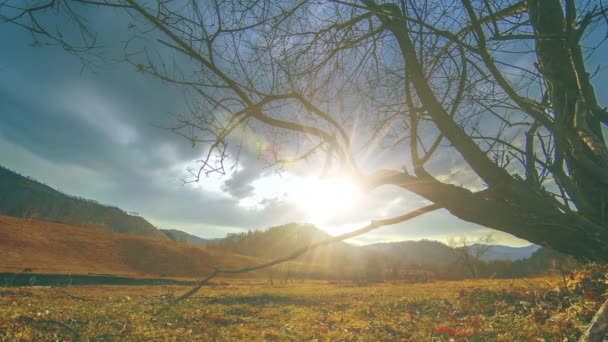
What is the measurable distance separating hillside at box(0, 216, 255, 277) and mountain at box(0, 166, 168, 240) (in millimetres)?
39116

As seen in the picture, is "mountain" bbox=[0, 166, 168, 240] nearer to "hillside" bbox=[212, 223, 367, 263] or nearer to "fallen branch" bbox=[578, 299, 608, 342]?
"hillside" bbox=[212, 223, 367, 263]

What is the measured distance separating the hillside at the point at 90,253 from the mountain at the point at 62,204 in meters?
39.1

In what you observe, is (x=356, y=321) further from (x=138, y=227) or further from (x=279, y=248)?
(x=138, y=227)

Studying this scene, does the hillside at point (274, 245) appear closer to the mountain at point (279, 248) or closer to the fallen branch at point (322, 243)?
the mountain at point (279, 248)

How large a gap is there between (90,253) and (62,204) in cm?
5863

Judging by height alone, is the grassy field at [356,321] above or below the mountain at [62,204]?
below

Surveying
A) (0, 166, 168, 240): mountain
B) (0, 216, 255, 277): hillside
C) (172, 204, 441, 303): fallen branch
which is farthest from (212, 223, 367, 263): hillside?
(172, 204, 441, 303): fallen branch

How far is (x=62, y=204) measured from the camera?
78.0 metres

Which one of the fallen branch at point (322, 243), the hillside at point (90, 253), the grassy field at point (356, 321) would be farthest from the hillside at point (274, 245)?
the fallen branch at point (322, 243)

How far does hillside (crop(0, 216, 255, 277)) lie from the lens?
25.1 m

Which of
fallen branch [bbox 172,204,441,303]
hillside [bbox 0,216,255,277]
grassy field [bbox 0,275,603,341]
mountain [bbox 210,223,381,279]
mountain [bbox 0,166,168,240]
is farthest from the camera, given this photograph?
mountain [bbox 0,166,168,240]

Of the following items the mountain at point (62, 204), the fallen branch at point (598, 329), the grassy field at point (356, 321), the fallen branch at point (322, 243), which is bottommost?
the grassy field at point (356, 321)

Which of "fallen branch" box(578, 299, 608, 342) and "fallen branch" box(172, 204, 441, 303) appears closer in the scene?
"fallen branch" box(578, 299, 608, 342)

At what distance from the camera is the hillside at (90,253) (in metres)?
25.1
